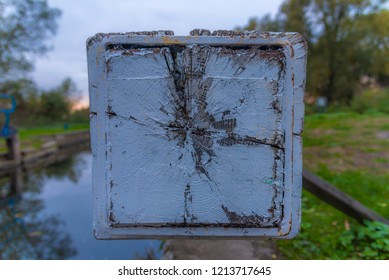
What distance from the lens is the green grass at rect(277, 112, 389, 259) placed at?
2.31 metres

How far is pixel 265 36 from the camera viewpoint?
0.67 meters

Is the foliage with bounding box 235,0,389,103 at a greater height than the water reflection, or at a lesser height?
greater

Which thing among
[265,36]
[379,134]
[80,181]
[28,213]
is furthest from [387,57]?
[265,36]

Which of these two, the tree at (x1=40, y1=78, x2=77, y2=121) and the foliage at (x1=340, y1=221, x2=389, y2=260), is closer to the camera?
→ the foliage at (x1=340, y1=221, x2=389, y2=260)

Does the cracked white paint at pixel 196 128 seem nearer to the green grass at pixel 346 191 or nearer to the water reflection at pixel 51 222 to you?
the green grass at pixel 346 191

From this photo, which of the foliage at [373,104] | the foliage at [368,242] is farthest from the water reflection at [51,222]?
the foliage at [373,104]

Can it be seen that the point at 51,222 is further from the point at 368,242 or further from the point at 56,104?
the point at 56,104

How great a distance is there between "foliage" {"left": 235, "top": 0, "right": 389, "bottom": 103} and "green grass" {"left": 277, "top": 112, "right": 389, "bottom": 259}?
8.53m

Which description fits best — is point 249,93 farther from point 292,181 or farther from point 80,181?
point 80,181

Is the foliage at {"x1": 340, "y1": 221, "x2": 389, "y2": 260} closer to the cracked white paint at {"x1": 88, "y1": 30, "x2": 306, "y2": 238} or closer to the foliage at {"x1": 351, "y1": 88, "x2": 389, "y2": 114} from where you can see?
the cracked white paint at {"x1": 88, "y1": 30, "x2": 306, "y2": 238}

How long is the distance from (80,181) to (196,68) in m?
8.88

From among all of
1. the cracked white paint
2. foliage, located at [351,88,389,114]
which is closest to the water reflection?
the cracked white paint

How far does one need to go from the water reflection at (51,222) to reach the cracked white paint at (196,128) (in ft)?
9.77

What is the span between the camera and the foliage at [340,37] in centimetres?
1470
